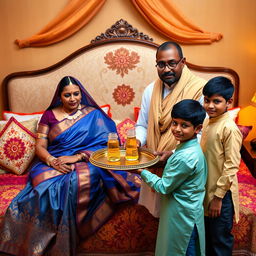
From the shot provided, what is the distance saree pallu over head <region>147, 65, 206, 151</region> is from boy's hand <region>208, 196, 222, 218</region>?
0.39m

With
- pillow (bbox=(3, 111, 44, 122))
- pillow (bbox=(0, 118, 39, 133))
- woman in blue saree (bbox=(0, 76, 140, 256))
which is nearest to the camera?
woman in blue saree (bbox=(0, 76, 140, 256))

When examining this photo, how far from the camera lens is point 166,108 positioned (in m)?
1.81

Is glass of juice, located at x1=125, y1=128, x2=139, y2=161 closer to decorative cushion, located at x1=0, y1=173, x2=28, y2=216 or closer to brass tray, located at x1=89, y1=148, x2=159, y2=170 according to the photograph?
brass tray, located at x1=89, y1=148, x2=159, y2=170

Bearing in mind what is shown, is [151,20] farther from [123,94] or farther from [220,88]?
[220,88]

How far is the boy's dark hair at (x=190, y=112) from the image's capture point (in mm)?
1455

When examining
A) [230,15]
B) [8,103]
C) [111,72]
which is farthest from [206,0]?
[8,103]

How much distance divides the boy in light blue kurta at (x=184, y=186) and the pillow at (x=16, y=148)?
1.41 m

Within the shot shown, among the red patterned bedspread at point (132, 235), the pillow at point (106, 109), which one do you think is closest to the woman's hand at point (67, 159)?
the red patterned bedspread at point (132, 235)

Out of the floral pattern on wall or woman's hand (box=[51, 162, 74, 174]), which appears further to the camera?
the floral pattern on wall

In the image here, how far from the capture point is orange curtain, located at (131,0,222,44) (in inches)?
118

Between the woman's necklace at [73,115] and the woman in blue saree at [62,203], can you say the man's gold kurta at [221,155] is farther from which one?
the woman's necklace at [73,115]

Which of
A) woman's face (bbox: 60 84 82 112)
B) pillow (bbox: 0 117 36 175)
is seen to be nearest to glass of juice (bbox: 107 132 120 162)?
woman's face (bbox: 60 84 82 112)

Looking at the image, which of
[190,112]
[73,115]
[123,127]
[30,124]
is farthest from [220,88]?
[30,124]

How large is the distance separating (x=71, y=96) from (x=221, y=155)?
1.28m
